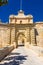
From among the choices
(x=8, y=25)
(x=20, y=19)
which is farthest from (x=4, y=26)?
(x=20, y=19)

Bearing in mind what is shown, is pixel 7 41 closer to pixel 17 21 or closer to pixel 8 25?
pixel 8 25

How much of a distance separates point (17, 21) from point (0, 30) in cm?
592

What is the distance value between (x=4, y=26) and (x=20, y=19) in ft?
19.8

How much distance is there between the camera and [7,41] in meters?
34.1

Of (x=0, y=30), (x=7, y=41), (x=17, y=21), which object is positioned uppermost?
(x=17, y=21)

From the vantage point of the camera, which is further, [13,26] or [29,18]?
[29,18]

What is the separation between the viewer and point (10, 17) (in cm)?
3819

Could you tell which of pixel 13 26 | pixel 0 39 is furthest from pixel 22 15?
pixel 0 39

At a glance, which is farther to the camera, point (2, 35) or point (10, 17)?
point (10, 17)

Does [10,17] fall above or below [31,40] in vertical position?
above

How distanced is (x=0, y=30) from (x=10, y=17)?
5279mm

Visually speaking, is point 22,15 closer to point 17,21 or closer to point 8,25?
point 17,21

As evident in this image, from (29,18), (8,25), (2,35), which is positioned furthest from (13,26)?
(29,18)

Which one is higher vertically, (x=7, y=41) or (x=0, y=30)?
(x=0, y=30)
